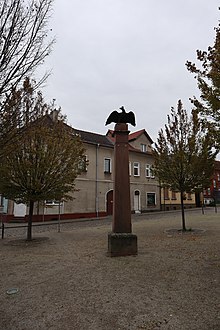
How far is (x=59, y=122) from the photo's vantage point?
43.2ft

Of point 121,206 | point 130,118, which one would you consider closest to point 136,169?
point 130,118

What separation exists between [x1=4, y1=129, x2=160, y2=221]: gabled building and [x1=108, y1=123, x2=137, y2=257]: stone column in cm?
1275

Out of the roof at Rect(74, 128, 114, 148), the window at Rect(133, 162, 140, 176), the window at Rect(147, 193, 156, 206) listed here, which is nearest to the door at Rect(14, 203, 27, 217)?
the roof at Rect(74, 128, 114, 148)

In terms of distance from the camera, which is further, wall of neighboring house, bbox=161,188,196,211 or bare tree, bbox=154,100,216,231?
wall of neighboring house, bbox=161,188,196,211

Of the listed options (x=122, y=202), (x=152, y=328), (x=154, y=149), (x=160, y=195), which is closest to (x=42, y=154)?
(x=122, y=202)

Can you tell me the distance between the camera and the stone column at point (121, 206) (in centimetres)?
844

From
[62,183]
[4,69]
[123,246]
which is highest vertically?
[4,69]

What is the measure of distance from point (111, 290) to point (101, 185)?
75.3 ft

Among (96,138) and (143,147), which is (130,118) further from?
(143,147)

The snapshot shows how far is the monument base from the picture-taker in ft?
27.4

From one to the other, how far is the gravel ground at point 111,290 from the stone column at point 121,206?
0.44m

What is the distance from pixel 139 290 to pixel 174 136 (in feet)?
34.6

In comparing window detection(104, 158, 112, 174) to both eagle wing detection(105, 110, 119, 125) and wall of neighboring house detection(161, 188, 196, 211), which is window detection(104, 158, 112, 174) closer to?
wall of neighboring house detection(161, 188, 196, 211)

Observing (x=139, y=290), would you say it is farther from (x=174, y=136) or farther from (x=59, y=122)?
(x=174, y=136)
